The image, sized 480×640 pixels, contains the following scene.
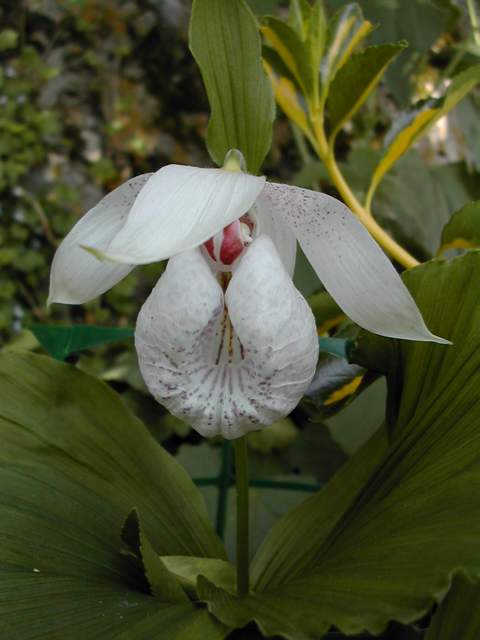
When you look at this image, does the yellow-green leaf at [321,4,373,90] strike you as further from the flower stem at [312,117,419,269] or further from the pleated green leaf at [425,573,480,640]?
the pleated green leaf at [425,573,480,640]

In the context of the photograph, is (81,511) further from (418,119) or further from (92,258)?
(418,119)

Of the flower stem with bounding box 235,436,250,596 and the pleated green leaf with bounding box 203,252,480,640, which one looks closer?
the pleated green leaf with bounding box 203,252,480,640

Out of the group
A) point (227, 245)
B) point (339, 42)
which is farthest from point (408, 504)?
point (339, 42)

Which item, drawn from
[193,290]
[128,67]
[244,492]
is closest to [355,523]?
[244,492]

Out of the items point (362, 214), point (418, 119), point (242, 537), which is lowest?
point (242, 537)

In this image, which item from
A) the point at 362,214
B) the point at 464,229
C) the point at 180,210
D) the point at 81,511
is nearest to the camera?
the point at 180,210

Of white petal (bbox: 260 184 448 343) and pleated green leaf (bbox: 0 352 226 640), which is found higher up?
white petal (bbox: 260 184 448 343)

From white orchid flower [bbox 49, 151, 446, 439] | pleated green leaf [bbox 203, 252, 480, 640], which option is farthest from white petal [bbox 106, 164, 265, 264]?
pleated green leaf [bbox 203, 252, 480, 640]
